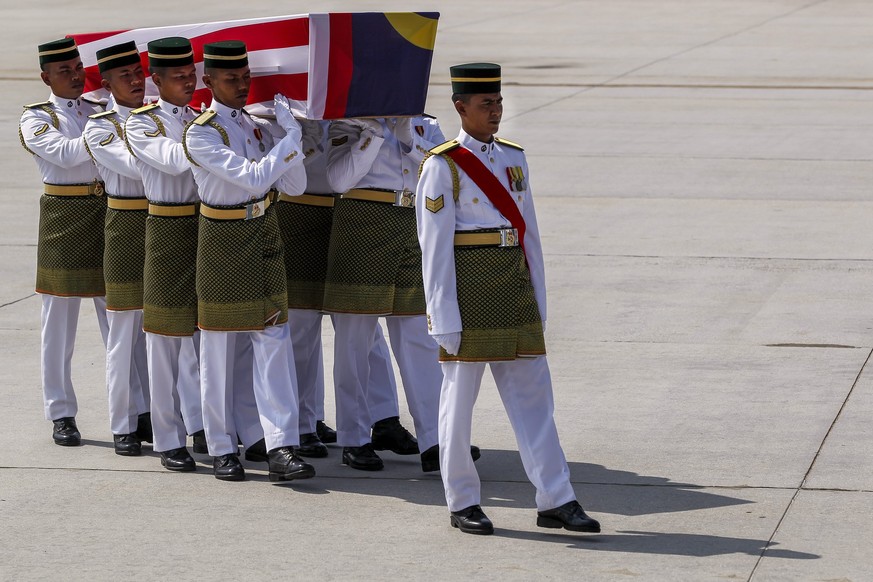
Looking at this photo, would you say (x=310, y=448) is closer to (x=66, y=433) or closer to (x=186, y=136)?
(x=66, y=433)

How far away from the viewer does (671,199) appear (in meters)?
13.2

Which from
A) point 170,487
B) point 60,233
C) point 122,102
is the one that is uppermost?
point 122,102

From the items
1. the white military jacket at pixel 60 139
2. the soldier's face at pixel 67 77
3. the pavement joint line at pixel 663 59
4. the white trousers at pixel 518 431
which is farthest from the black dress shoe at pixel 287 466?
the pavement joint line at pixel 663 59

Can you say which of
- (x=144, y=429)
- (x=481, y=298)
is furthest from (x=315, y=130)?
(x=144, y=429)

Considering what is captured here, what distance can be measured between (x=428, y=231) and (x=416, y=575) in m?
1.29

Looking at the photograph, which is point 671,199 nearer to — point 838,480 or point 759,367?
point 759,367

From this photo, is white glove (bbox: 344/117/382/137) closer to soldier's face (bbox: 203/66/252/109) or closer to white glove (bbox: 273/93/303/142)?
white glove (bbox: 273/93/303/142)

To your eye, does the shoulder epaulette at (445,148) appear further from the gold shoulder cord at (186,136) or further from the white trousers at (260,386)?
the white trousers at (260,386)

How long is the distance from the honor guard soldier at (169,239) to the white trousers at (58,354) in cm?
65

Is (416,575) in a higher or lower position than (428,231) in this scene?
lower

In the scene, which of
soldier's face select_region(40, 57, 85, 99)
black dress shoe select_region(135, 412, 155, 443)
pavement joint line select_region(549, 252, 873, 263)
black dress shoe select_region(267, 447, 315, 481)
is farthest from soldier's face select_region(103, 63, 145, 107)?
pavement joint line select_region(549, 252, 873, 263)

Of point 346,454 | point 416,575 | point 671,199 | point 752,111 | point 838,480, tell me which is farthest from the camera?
point 752,111

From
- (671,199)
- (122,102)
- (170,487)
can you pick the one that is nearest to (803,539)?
(170,487)

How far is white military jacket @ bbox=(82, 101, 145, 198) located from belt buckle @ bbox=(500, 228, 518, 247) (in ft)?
5.96
